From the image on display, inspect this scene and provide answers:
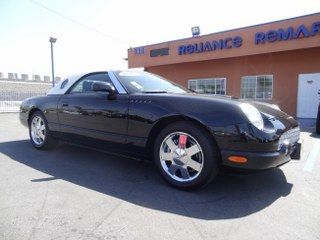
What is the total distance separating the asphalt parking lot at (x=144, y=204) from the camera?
96.4 inches

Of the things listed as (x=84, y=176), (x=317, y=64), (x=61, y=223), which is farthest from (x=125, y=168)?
(x=317, y=64)

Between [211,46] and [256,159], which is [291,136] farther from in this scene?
[211,46]

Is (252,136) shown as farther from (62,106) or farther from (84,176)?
(62,106)

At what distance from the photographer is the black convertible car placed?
3.04m

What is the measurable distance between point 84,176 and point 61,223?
1.34 meters

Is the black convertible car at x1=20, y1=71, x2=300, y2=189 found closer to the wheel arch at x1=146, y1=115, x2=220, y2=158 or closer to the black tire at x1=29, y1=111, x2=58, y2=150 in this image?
the wheel arch at x1=146, y1=115, x2=220, y2=158

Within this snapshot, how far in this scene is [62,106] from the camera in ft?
15.8

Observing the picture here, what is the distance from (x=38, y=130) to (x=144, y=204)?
324cm

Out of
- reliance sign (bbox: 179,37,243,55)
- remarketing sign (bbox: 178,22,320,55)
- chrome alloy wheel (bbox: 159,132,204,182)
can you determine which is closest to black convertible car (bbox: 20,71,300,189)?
chrome alloy wheel (bbox: 159,132,204,182)

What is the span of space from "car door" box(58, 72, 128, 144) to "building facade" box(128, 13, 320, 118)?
10389 mm

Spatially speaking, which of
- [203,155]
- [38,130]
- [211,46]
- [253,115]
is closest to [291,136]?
[253,115]

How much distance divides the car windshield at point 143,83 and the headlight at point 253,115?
4.10 ft

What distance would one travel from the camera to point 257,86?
14594 mm

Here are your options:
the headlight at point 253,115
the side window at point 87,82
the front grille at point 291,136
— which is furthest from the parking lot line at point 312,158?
the side window at point 87,82
